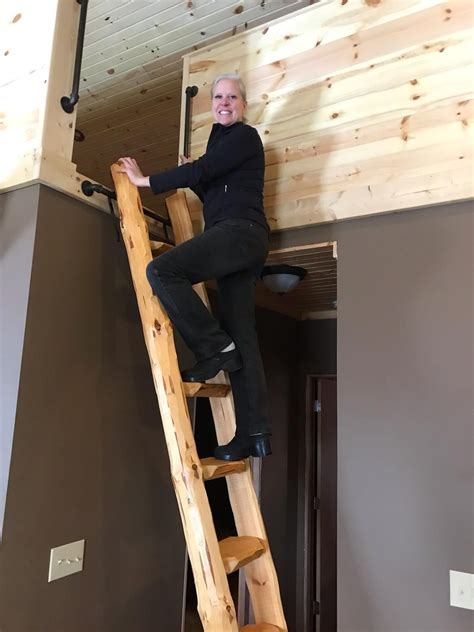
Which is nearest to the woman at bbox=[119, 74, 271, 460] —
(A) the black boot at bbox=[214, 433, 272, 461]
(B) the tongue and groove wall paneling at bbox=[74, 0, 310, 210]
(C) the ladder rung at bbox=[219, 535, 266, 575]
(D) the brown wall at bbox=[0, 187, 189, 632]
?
(A) the black boot at bbox=[214, 433, 272, 461]

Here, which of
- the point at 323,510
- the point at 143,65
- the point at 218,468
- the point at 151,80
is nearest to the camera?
the point at 218,468

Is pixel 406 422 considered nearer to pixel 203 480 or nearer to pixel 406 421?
pixel 406 421

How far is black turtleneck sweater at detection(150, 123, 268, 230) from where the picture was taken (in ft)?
6.15

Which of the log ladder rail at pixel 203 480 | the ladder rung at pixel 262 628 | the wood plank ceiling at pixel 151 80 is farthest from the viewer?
the wood plank ceiling at pixel 151 80

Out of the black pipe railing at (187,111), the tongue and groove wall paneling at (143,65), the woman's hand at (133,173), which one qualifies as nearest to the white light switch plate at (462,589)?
the woman's hand at (133,173)

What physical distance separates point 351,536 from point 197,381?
79cm

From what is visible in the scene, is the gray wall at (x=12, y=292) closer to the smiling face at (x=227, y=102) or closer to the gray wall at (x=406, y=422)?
the smiling face at (x=227, y=102)

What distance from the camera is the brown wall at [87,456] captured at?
5.56 ft

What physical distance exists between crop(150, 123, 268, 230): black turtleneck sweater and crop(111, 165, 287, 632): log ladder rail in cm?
23

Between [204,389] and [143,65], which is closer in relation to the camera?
[204,389]

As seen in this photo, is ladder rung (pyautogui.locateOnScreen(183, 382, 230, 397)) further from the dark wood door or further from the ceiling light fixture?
the dark wood door

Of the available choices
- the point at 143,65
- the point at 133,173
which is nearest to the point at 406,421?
the point at 133,173

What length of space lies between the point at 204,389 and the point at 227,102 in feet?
3.87

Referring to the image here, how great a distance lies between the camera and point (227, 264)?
1797 millimetres
